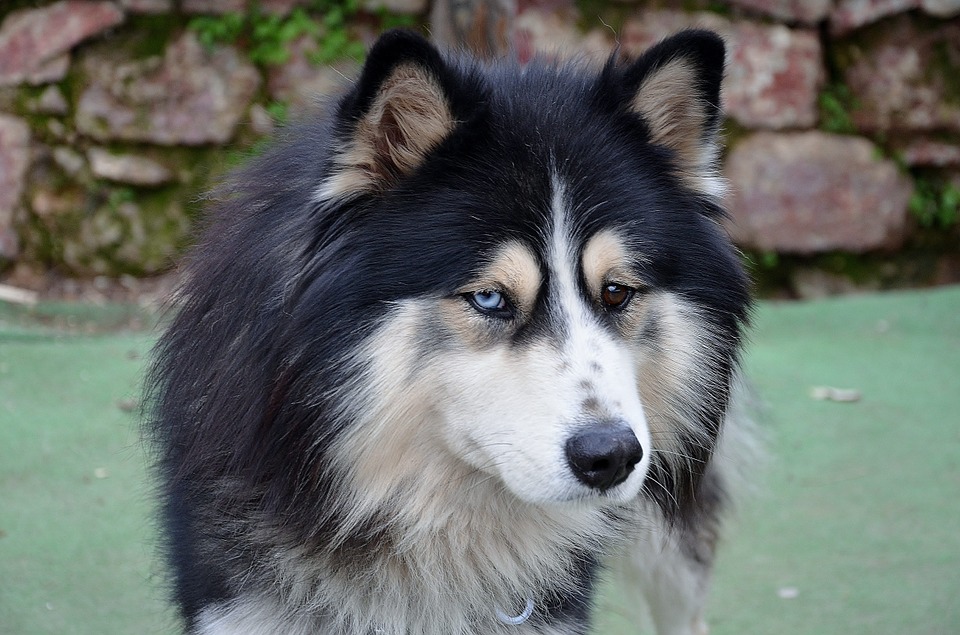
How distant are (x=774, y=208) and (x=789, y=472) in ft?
9.12

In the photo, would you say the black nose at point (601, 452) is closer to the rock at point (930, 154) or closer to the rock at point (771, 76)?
the rock at point (771, 76)

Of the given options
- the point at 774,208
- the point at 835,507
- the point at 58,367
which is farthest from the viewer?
the point at 774,208

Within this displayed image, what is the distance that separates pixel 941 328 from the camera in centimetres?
659

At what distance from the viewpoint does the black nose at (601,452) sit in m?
1.89

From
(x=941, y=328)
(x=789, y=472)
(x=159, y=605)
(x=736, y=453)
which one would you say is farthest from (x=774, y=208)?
(x=159, y=605)

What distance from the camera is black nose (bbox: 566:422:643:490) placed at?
74.5 inches

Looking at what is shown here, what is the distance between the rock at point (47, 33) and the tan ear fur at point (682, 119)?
5.25 metres

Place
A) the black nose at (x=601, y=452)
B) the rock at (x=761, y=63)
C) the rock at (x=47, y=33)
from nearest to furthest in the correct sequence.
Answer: the black nose at (x=601, y=452)
the rock at (x=47, y=33)
the rock at (x=761, y=63)

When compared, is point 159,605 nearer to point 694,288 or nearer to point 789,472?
point 694,288

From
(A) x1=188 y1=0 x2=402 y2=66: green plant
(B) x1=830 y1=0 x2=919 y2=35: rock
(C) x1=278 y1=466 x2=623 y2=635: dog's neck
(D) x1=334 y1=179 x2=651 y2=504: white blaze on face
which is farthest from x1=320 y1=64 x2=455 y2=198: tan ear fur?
(B) x1=830 y1=0 x2=919 y2=35: rock

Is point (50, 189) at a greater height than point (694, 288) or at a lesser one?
lesser

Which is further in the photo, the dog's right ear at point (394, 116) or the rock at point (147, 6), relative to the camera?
the rock at point (147, 6)

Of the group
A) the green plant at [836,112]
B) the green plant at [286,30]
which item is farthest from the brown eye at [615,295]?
the green plant at [836,112]

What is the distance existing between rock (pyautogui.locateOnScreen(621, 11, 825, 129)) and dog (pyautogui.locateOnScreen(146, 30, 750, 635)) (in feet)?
16.0
